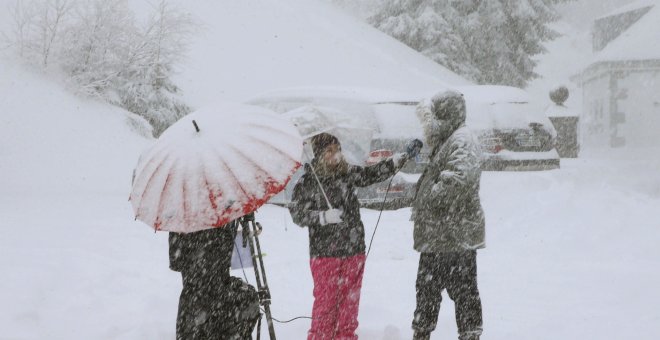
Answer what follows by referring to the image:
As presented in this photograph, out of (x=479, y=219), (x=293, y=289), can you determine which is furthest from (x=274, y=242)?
(x=479, y=219)

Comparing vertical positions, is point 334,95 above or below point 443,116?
above

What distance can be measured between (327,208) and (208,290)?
36.4 inches

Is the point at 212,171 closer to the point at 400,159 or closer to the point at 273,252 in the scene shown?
the point at 400,159

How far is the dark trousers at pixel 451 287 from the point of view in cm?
382

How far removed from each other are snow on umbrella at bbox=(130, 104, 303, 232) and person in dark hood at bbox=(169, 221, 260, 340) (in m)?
0.33

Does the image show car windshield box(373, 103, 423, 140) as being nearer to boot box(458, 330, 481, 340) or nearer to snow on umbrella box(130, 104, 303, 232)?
boot box(458, 330, 481, 340)

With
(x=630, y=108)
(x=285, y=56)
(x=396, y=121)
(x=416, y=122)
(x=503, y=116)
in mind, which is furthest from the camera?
(x=630, y=108)

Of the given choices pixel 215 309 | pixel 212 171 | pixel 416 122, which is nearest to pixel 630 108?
pixel 416 122

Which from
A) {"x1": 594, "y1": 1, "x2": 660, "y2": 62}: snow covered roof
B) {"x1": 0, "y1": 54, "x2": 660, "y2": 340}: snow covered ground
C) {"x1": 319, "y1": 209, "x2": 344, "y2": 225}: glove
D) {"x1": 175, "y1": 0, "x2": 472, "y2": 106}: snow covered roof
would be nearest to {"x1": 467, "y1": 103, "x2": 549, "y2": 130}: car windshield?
{"x1": 0, "y1": 54, "x2": 660, "y2": 340}: snow covered ground

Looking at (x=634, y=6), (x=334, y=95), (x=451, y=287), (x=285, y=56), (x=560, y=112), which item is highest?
(x=634, y=6)

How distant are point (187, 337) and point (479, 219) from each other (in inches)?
71.4

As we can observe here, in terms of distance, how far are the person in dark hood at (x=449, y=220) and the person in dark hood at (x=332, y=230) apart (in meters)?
0.21

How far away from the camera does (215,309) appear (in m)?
3.12

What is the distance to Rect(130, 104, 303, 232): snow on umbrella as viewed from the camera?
274cm
